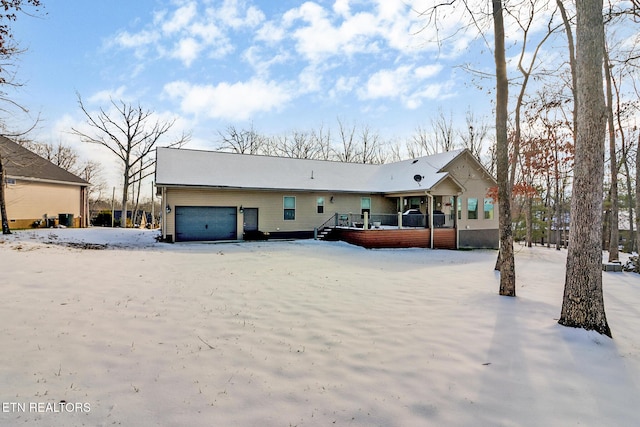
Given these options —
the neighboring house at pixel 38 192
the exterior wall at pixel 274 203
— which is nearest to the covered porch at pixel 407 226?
the exterior wall at pixel 274 203

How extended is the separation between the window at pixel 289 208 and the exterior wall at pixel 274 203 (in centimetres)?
17

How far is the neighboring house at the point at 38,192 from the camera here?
17.7m

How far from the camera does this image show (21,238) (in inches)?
502

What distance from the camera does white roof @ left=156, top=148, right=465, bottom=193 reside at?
16578 millimetres

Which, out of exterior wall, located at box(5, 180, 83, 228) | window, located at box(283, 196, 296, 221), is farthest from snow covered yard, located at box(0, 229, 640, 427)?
exterior wall, located at box(5, 180, 83, 228)

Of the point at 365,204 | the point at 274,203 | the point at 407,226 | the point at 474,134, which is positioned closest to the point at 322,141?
the point at 474,134

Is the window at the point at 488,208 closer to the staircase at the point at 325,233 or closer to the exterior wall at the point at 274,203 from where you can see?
the exterior wall at the point at 274,203

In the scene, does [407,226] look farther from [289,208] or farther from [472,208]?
[289,208]

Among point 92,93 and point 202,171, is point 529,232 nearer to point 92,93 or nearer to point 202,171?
point 202,171

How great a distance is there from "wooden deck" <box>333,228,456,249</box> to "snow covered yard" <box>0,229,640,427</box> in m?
8.88

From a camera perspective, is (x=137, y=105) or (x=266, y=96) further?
(x=137, y=105)

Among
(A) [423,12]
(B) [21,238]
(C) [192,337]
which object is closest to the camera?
(C) [192,337]

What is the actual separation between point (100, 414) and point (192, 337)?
154cm

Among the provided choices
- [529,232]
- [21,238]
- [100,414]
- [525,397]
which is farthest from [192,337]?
[529,232]
